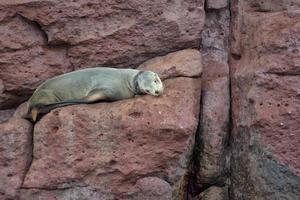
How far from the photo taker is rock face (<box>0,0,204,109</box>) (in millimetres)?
5680

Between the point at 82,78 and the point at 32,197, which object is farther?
the point at 82,78

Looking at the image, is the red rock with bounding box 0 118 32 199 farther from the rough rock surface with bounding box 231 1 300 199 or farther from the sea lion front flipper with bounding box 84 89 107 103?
the rough rock surface with bounding box 231 1 300 199

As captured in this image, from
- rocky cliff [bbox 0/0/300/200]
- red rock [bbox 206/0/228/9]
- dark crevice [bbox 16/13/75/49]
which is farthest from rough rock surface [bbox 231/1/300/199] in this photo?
dark crevice [bbox 16/13/75/49]

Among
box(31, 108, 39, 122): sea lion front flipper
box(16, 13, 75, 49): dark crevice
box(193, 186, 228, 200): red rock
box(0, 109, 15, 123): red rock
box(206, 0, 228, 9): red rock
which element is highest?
box(206, 0, 228, 9): red rock

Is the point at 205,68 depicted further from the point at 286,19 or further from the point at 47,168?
the point at 47,168

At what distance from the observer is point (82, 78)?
5434 mm

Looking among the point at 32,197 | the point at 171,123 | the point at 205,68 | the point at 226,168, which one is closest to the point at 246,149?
the point at 226,168

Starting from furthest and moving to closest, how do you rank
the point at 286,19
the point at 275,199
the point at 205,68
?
the point at 205,68 → the point at 286,19 → the point at 275,199

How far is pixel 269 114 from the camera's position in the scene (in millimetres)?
4906

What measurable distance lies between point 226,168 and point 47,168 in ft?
4.93

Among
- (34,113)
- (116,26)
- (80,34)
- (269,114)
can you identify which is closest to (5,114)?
(34,113)

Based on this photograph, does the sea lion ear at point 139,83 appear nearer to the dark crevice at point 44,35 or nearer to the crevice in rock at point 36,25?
the dark crevice at point 44,35

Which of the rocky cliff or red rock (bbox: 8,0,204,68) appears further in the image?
red rock (bbox: 8,0,204,68)

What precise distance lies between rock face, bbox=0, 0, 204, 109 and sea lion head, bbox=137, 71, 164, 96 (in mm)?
517
